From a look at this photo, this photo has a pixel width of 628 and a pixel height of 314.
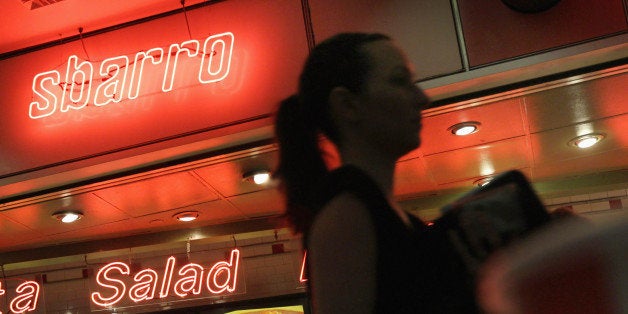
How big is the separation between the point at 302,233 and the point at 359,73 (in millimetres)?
310

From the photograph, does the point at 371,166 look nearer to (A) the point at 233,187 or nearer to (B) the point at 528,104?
(B) the point at 528,104

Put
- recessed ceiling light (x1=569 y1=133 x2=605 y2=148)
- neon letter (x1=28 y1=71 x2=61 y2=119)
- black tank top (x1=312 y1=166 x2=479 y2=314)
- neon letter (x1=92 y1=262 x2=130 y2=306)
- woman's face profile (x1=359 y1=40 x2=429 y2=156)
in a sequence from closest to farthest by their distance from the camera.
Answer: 1. black tank top (x1=312 y1=166 x2=479 y2=314)
2. woman's face profile (x1=359 y1=40 x2=429 y2=156)
3. neon letter (x1=28 y1=71 x2=61 y2=119)
4. recessed ceiling light (x1=569 y1=133 x2=605 y2=148)
5. neon letter (x1=92 y1=262 x2=130 y2=306)

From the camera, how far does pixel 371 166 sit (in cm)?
124

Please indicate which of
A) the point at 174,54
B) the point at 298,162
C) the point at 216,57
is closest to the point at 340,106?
the point at 298,162

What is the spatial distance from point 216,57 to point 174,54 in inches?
12.4

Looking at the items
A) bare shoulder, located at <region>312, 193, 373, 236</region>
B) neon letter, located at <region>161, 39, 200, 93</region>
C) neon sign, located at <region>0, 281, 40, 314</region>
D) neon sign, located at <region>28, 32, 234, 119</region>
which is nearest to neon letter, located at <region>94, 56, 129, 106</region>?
neon sign, located at <region>28, 32, 234, 119</region>

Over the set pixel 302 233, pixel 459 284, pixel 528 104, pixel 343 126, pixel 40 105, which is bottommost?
pixel 459 284

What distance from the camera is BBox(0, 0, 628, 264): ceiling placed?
16.2 feet

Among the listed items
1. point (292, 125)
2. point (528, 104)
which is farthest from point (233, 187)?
point (292, 125)

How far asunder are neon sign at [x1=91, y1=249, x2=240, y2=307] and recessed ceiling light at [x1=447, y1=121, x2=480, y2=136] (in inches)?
123

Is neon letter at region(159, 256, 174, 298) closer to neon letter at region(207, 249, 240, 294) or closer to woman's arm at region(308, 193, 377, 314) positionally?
neon letter at region(207, 249, 240, 294)

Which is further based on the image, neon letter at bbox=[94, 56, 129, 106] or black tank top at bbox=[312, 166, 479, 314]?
neon letter at bbox=[94, 56, 129, 106]

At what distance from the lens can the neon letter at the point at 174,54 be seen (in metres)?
5.00

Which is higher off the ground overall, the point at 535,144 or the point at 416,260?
the point at 535,144
